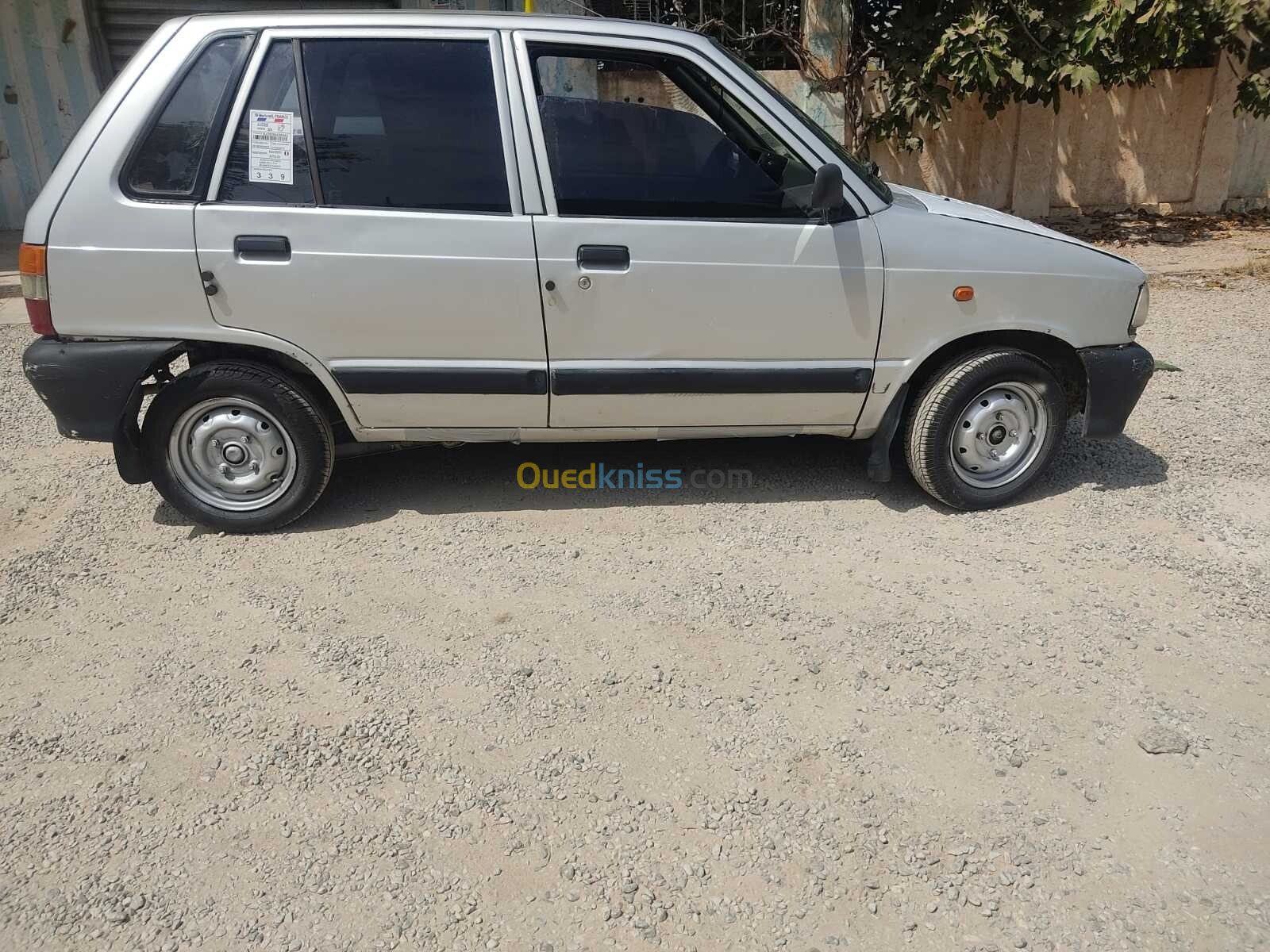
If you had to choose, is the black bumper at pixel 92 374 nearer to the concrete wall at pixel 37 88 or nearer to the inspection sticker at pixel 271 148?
the inspection sticker at pixel 271 148

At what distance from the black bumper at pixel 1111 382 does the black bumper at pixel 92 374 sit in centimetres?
360

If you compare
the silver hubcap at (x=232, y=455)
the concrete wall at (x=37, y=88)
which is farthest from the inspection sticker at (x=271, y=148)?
the concrete wall at (x=37, y=88)

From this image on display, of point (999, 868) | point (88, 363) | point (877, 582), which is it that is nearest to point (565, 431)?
point (877, 582)

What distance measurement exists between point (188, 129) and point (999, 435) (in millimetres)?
3369

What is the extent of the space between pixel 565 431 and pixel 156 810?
6.49ft

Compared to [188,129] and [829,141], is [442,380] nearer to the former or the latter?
[188,129]

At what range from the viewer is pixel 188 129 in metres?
3.40

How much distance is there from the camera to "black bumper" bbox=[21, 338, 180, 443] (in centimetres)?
346

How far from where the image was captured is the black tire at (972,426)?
12.6 feet

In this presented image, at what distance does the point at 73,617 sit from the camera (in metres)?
3.33

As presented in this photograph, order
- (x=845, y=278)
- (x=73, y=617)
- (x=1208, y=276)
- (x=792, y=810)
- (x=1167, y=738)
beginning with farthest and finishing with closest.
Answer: (x=1208, y=276), (x=845, y=278), (x=73, y=617), (x=1167, y=738), (x=792, y=810)

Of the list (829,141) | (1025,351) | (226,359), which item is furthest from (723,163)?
(226,359)

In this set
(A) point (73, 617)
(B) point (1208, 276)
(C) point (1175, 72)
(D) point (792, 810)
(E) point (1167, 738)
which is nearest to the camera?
(D) point (792, 810)

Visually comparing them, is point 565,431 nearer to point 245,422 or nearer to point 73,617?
point 245,422
